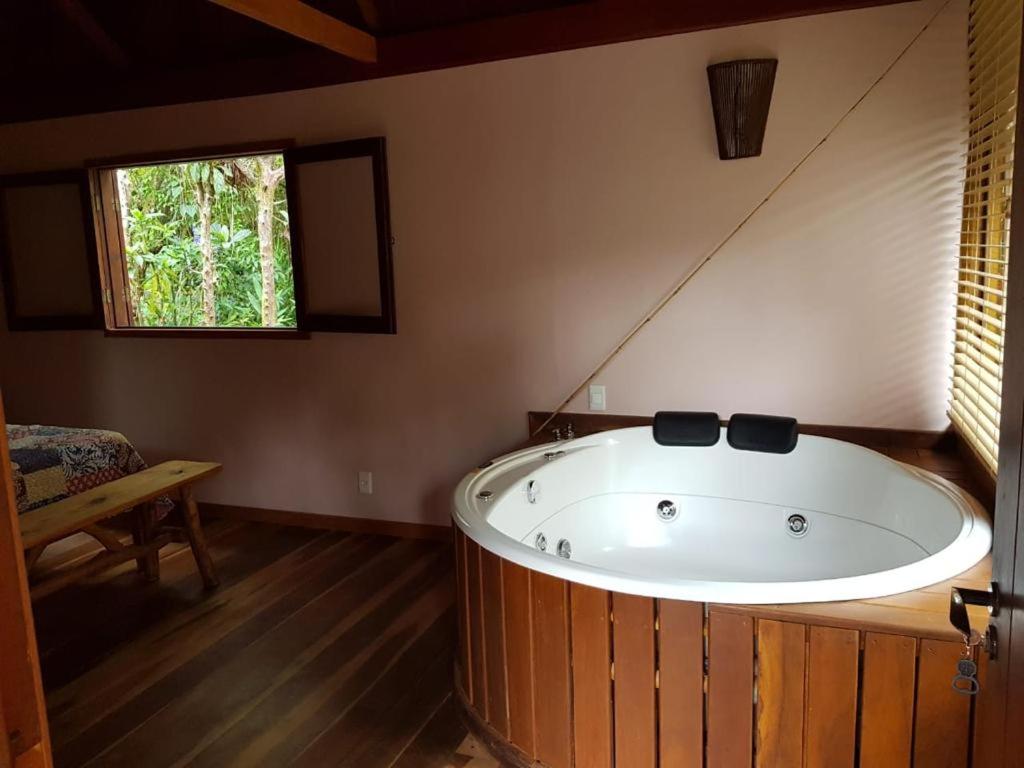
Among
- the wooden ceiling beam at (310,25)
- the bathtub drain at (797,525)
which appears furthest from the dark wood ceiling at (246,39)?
the bathtub drain at (797,525)

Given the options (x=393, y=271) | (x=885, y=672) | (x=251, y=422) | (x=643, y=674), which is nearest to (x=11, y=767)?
(x=643, y=674)

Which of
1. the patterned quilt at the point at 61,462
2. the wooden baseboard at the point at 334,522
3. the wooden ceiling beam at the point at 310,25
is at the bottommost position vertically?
the wooden baseboard at the point at 334,522

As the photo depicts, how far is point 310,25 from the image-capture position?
3068 mm

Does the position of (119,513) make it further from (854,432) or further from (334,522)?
(854,432)

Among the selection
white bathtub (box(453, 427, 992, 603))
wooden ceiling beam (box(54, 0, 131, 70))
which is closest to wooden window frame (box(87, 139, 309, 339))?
wooden ceiling beam (box(54, 0, 131, 70))

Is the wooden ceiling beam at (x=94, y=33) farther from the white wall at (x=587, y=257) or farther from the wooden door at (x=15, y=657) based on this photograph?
the wooden door at (x=15, y=657)

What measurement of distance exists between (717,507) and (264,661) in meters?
1.85

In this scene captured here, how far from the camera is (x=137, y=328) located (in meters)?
4.35

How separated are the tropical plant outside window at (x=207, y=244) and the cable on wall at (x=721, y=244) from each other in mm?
1686

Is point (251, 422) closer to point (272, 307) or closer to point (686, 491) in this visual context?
point (272, 307)

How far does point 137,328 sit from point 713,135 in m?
3.25

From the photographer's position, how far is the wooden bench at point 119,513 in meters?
2.75

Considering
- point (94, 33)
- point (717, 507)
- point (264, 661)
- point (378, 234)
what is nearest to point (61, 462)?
point (264, 661)

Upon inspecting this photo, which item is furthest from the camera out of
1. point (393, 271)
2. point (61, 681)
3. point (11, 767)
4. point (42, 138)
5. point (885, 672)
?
point (42, 138)
